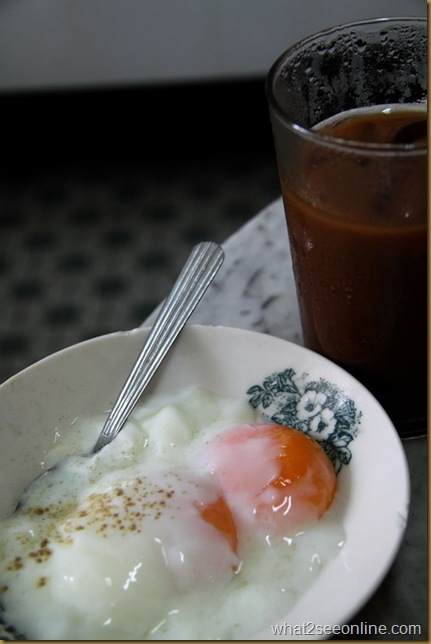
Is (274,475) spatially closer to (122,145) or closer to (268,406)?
(268,406)

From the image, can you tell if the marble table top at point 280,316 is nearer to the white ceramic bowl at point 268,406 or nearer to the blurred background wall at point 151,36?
the white ceramic bowl at point 268,406

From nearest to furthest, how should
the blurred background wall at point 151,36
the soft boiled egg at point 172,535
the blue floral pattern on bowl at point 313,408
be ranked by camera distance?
the soft boiled egg at point 172,535
the blue floral pattern on bowl at point 313,408
the blurred background wall at point 151,36

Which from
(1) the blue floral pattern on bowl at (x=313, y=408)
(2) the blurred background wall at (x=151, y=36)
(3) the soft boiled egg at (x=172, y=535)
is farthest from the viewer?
(2) the blurred background wall at (x=151, y=36)

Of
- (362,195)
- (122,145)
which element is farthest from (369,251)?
(122,145)

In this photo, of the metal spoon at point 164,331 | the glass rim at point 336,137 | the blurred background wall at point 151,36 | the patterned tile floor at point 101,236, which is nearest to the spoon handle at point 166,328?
the metal spoon at point 164,331

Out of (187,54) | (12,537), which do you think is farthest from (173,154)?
(12,537)
